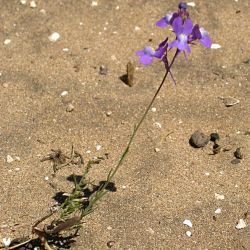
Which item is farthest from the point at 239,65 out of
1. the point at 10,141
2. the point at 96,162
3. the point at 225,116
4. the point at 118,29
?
the point at 10,141

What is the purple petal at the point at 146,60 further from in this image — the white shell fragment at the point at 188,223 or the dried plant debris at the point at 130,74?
the dried plant debris at the point at 130,74

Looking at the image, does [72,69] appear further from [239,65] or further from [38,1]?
[239,65]

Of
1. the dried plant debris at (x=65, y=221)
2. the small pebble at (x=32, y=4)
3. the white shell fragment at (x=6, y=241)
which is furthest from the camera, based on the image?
the small pebble at (x=32, y=4)

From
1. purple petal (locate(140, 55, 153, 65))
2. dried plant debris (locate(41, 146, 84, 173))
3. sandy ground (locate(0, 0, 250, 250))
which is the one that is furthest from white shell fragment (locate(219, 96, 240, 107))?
purple petal (locate(140, 55, 153, 65))

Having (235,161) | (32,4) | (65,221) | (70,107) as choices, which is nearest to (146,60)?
(65,221)

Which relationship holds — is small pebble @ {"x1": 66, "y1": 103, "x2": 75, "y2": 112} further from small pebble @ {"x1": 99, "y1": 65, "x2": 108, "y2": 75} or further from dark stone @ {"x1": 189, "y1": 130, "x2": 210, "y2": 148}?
dark stone @ {"x1": 189, "y1": 130, "x2": 210, "y2": 148}

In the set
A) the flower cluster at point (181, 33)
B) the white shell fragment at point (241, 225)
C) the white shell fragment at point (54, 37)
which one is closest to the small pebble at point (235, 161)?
the white shell fragment at point (241, 225)

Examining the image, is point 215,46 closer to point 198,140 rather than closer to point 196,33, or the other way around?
point 198,140
